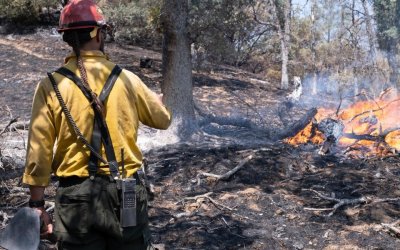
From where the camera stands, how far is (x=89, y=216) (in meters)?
2.41

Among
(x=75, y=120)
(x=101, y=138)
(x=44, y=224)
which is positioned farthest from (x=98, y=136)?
(x=44, y=224)

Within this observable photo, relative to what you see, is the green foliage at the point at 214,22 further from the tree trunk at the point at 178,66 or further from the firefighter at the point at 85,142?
the firefighter at the point at 85,142

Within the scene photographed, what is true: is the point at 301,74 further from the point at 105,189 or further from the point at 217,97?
the point at 105,189

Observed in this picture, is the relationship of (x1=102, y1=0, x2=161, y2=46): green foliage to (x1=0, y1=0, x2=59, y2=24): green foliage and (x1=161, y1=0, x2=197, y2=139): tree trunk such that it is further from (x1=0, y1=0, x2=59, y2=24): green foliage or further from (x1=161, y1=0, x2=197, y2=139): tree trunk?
(x1=161, y1=0, x2=197, y2=139): tree trunk

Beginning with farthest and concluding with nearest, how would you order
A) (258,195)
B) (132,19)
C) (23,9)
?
(23,9) < (132,19) < (258,195)

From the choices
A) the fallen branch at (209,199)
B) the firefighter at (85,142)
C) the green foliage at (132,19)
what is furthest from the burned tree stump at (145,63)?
the firefighter at (85,142)

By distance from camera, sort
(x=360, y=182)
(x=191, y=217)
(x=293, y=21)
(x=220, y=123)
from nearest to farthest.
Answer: (x=191, y=217) → (x=360, y=182) → (x=220, y=123) → (x=293, y=21)

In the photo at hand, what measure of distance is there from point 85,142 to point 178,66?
6.36m

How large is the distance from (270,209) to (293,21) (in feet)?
97.4

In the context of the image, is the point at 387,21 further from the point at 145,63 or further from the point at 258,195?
the point at 258,195

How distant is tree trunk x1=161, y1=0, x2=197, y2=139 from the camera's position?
845 centimetres

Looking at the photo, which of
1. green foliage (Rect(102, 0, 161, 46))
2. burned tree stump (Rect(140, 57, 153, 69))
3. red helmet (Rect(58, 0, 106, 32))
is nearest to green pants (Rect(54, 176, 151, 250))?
red helmet (Rect(58, 0, 106, 32))

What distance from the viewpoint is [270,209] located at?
5480 millimetres

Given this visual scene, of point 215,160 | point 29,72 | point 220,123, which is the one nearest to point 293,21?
point 29,72
